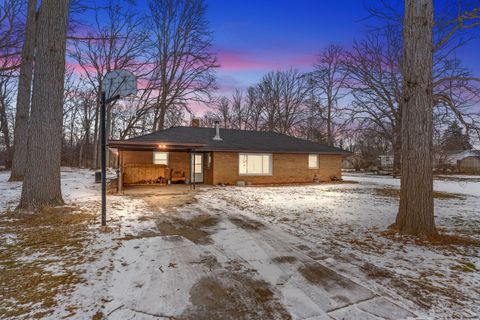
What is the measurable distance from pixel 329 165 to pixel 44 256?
17371mm

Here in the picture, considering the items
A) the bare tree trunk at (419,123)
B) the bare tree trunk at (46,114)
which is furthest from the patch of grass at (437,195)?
the bare tree trunk at (46,114)

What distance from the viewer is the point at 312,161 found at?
17781 mm

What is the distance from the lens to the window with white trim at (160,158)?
15.1 meters

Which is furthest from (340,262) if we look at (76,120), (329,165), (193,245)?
(76,120)

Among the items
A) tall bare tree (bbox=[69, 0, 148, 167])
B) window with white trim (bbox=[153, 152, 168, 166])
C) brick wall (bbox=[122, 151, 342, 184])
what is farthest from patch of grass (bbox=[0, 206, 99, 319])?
tall bare tree (bbox=[69, 0, 148, 167])

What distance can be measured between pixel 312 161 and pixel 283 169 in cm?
264

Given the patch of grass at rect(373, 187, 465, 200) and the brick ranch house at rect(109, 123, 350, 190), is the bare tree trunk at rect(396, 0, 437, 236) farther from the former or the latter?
the brick ranch house at rect(109, 123, 350, 190)

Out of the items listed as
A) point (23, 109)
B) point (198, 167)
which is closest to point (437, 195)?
point (198, 167)

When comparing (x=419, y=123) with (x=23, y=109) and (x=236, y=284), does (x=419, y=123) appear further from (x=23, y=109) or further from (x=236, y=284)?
(x=23, y=109)

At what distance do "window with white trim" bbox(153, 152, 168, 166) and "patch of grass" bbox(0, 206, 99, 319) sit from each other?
8.93 metres

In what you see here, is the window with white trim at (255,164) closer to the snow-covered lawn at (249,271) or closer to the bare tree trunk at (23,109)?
the snow-covered lawn at (249,271)

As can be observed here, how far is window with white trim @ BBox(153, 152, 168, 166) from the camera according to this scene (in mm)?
15055

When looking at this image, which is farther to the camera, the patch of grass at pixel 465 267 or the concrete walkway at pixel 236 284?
the patch of grass at pixel 465 267

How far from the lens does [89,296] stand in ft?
8.84
